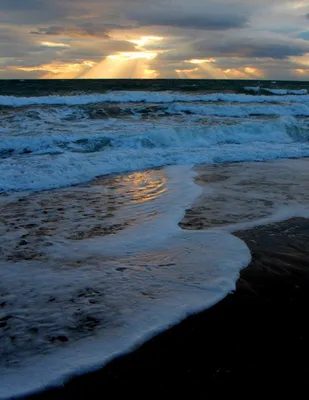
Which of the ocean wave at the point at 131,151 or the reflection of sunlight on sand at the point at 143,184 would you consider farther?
the ocean wave at the point at 131,151

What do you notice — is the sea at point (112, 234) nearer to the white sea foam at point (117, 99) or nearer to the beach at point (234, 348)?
the beach at point (234, 348)

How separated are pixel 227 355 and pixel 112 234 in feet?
8.46

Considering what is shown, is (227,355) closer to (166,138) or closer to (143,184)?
(143,184)

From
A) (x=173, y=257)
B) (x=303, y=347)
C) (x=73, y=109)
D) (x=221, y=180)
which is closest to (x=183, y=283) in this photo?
(x=173, y=257)

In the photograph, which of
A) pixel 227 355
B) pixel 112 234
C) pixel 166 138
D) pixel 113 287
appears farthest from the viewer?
pixel 166 138

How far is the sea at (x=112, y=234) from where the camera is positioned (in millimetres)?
2996

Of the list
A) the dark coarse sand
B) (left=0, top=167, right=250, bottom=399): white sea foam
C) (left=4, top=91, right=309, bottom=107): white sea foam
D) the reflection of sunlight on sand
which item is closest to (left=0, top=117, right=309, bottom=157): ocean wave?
the reflection of sunlight on sand

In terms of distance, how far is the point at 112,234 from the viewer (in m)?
5.11

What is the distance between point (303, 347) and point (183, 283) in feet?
3.97

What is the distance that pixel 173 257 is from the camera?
173 inches

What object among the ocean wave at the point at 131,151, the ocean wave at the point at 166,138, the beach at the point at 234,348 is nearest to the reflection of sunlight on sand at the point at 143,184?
the ocean wave at the point at 131,151

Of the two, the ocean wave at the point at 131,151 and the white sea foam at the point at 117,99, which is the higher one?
the white sea foam at the point at 117,99

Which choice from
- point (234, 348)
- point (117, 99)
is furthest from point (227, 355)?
point (117, 99)

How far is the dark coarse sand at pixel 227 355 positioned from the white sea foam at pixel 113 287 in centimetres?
14
